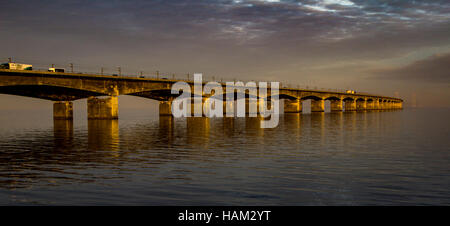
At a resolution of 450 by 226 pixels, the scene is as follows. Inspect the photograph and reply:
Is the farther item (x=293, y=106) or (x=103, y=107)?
(x=293, y=106)

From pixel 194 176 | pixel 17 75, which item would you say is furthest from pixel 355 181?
pixel 17 75

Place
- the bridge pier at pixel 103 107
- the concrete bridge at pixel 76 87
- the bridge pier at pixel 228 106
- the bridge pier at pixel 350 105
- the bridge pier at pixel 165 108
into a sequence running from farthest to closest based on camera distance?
the bridge pier at pixel 350 105 → the bridge pier at pixel 228 106 → the bridge pier at pixel 165 108 → the bridge pier at pixel 103 107 → the concrete bridge at pixel 76 87

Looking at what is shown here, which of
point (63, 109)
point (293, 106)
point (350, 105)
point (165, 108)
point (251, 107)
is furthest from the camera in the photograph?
point (350, 105)

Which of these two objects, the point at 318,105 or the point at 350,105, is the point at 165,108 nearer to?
the point at 318,105

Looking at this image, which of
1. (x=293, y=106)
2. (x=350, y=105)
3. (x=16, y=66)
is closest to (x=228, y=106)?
(x=293, y=106)

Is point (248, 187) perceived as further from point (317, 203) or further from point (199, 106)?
point (199, 106)

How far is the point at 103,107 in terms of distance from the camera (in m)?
74.6

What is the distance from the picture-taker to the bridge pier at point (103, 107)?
242 feet

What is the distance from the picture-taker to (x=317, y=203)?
38.1 feet

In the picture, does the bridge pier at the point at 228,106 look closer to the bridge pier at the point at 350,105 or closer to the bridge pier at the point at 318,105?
the bridge pier at the point at 318,105

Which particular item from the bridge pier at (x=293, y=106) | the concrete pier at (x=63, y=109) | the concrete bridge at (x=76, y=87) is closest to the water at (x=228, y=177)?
the concrete bridge at (x=76, y=87)

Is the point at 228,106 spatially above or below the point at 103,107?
above

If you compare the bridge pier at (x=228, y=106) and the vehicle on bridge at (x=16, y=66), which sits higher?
the vehicle on bridge at (x=16, y=66)
